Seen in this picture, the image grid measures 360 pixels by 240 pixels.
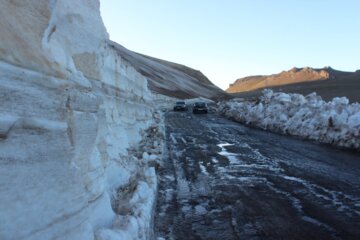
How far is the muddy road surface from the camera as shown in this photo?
573 centimetres

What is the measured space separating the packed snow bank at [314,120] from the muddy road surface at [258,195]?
8.28 ft

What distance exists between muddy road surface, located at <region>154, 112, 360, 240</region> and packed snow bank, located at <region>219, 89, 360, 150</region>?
252 cm

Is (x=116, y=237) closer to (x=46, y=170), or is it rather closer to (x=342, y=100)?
(x=46, y=170)

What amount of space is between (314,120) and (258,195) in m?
12.1

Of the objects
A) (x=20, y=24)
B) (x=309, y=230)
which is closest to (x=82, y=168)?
(x=20, y=24)

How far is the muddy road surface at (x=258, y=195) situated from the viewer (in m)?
5.73

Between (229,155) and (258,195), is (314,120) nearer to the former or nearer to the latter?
(229,155)

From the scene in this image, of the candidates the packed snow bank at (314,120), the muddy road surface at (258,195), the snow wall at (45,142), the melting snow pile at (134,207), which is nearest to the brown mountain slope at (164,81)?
the packed snow bank at (314,120)

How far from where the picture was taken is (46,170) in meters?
3.28

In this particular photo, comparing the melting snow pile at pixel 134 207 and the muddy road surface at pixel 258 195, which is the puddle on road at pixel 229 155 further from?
the melting snow pile at pixel 134 207

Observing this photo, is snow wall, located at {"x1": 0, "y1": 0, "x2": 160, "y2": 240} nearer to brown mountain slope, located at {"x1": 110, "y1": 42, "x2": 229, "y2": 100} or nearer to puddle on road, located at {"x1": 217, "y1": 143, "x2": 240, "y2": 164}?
puddle on road, located at {"x1": 217, "y1": 143, "x2": 240, "y2": 164}

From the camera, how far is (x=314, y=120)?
18672 millimetres

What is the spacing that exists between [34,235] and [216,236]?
297 cm

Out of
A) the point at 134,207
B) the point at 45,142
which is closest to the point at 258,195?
the point at 134,207
